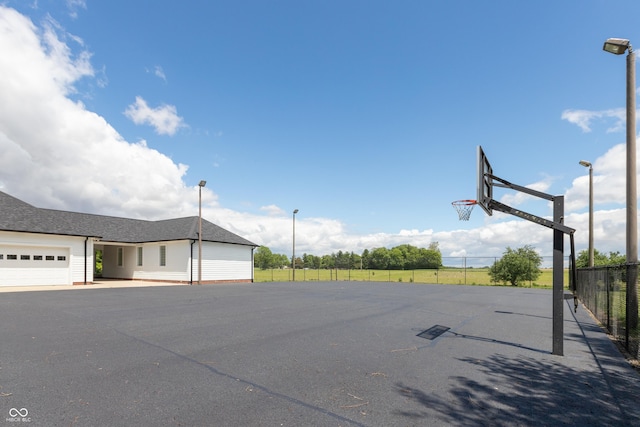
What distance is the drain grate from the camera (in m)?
8.02

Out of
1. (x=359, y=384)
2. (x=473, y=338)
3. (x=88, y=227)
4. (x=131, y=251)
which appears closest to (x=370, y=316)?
(x=473, y=338)

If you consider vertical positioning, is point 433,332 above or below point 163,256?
below

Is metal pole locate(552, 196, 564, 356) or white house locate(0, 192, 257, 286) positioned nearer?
metal pole locate(552, 196, 564, 356)

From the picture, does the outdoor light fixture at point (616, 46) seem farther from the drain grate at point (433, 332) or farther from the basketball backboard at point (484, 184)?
the drain grate at point (433, 332)

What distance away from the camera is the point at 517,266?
1225 inches

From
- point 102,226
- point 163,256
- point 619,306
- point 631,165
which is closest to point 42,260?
point 102,226

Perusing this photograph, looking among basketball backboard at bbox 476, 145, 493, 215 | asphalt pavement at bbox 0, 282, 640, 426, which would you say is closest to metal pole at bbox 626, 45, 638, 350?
asphalt pavement at bbox 0, 282, 640, 426

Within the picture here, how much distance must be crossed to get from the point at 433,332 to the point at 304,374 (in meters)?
4.59

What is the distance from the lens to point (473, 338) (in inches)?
311

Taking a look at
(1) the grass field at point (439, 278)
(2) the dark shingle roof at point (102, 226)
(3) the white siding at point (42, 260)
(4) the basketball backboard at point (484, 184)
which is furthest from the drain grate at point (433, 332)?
(1) the grass field at point (439, 278)

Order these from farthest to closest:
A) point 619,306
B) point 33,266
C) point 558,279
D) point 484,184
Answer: point 33,266, point 619,306, point 484,184, point 558,279

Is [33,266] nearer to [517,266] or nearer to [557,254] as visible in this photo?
[557,254]

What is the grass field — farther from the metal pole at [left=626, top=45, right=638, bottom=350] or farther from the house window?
the metal pole at [left=626, top=45, right=638, bottom=350]

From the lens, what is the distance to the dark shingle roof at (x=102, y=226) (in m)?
21.8
